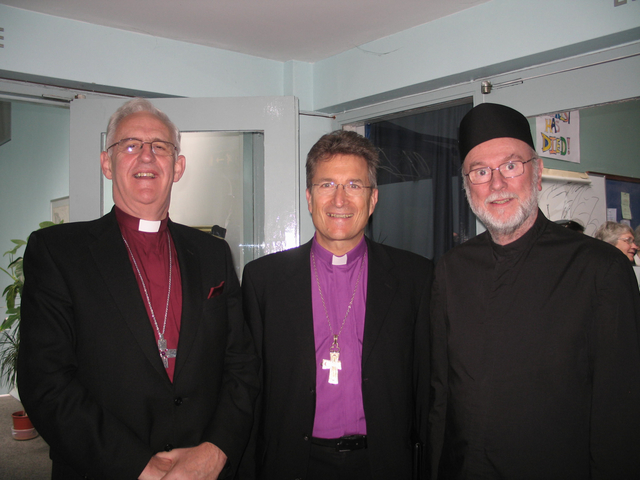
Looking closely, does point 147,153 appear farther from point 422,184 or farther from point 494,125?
point 422,184

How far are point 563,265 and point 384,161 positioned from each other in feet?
6.97

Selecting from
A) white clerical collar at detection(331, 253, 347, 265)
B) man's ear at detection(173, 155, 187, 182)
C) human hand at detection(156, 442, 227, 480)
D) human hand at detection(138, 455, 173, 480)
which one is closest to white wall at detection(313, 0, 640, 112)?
white clerical collar at detection(331, 253, 347, 265)

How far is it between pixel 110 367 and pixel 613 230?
2334 mm

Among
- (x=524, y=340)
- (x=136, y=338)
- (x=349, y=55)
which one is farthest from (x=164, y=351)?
(x=349, y=55)

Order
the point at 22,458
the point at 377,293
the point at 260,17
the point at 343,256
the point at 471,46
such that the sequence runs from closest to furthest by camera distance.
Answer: the point at 377,293 → the point at 343,256 → the point at 471,46 → the point at 260,17 → the point at 22,458

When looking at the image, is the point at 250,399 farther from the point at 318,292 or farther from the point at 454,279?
the point at 454,279

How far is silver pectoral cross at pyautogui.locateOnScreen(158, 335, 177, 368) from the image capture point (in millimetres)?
1598

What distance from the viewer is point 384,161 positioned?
143 inches

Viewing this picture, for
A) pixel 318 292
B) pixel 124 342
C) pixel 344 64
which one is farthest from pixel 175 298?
pixel 344 64

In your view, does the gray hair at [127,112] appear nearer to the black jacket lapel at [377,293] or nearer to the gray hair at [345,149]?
the gray hair at [345,149]

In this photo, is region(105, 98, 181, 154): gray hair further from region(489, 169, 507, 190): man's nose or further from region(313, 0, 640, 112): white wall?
region(313, 0, 640, 112): white wall

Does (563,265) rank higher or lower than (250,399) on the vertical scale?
higher

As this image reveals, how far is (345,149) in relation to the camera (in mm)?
2002

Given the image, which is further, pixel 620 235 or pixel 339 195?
pixel 620 235
